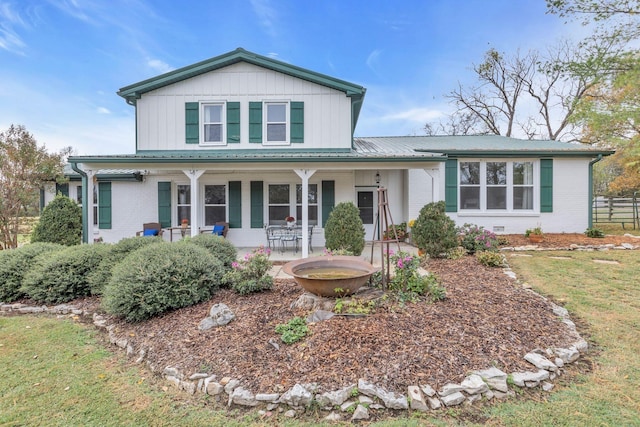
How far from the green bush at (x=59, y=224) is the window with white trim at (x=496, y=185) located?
11885mm

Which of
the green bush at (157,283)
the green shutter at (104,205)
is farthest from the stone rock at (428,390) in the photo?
the green shutter at (104,205)

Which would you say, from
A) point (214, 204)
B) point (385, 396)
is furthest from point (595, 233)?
point (214, 204)

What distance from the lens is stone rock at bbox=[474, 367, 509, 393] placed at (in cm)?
258

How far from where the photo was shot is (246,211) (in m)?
9.79

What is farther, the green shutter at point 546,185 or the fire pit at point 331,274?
the green shutter at point 546,185

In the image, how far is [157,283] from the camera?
13.6 ft

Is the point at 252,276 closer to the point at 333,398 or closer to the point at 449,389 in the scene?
the point at 333,398

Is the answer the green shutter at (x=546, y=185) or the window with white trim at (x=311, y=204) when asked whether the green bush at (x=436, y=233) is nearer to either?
the window with white trim at (x=311, y=204)

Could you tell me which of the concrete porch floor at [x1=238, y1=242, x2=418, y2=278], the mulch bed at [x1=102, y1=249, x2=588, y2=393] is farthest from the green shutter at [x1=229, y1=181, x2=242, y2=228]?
the mulch bed at [x1=102, y1=249, x2=588, y2=393]

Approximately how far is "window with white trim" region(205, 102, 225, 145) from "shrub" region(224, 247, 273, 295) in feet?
19.9

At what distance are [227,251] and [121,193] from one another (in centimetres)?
673

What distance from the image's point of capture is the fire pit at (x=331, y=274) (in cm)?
372

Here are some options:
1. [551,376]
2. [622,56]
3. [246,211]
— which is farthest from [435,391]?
[622,56]

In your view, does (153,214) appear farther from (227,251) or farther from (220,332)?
(220,332)
